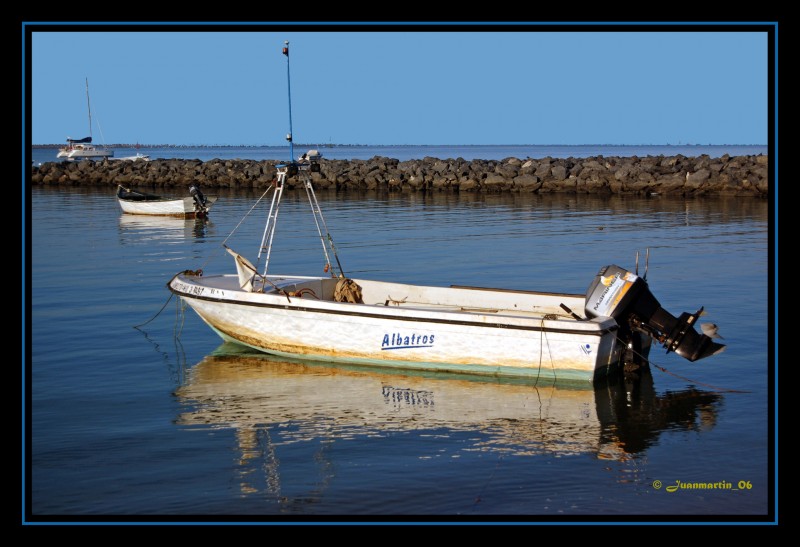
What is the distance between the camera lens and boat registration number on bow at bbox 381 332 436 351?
38.5 feet

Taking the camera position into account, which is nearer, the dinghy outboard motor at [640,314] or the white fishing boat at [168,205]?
the dinghy outboard motor at [640,314]

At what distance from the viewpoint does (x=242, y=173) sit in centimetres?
5259

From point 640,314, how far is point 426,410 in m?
2.84

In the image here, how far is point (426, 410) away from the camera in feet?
35.1

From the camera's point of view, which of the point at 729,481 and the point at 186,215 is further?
the point at 186,215

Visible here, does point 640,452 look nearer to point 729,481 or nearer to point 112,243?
point 729,481

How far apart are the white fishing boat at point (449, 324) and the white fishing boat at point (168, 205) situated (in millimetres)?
20893

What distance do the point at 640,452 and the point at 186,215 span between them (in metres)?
27.2

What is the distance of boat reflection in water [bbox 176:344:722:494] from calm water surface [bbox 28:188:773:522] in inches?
1.3

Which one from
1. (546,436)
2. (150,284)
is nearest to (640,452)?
(546,436)

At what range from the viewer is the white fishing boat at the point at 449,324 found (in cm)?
1115

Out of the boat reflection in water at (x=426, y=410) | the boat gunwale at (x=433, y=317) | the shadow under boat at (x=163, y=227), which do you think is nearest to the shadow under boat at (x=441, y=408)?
the boat reflection in water at (x=426, y=410)

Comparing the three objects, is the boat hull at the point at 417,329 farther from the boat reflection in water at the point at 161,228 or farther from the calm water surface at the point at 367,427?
the boat reflection in water at the point at 161,228

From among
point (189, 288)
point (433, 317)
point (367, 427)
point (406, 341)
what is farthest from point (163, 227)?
point (367, 427)
